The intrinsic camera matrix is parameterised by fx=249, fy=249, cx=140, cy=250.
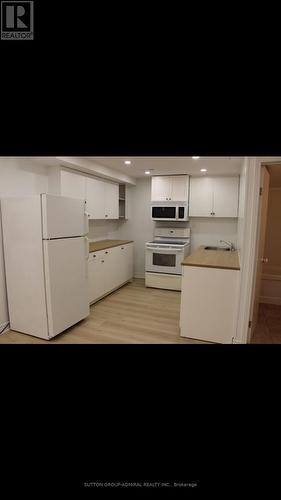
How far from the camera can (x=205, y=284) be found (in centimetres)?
248

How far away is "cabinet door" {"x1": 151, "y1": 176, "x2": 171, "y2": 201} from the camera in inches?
177

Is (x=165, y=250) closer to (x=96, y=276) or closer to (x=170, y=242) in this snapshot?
(x=170, y=242)

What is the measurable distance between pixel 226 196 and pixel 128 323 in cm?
274

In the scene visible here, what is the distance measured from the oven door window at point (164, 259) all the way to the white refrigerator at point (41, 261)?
1861 millimetres

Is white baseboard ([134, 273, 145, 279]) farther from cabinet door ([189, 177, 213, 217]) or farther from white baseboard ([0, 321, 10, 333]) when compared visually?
white baseboard ([0, 321, 10, 333])

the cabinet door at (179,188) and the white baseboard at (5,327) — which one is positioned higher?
the cabinet door at (179,188)

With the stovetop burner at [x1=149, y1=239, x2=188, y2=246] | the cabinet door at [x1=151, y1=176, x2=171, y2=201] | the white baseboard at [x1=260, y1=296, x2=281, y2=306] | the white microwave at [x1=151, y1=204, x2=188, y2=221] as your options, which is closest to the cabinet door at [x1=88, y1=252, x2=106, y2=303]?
the stovetop burner at [x1=149, y1=239, x2=188, y2=246]

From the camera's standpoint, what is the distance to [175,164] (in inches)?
142

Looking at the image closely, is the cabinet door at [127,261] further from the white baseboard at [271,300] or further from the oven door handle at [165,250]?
the white baseboard at [271,300]

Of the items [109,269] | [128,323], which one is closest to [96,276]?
[109,269]

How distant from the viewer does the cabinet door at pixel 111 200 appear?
13.9 feet

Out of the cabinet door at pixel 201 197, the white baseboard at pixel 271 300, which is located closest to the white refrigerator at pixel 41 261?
the cabinet door at pixel 201 197
